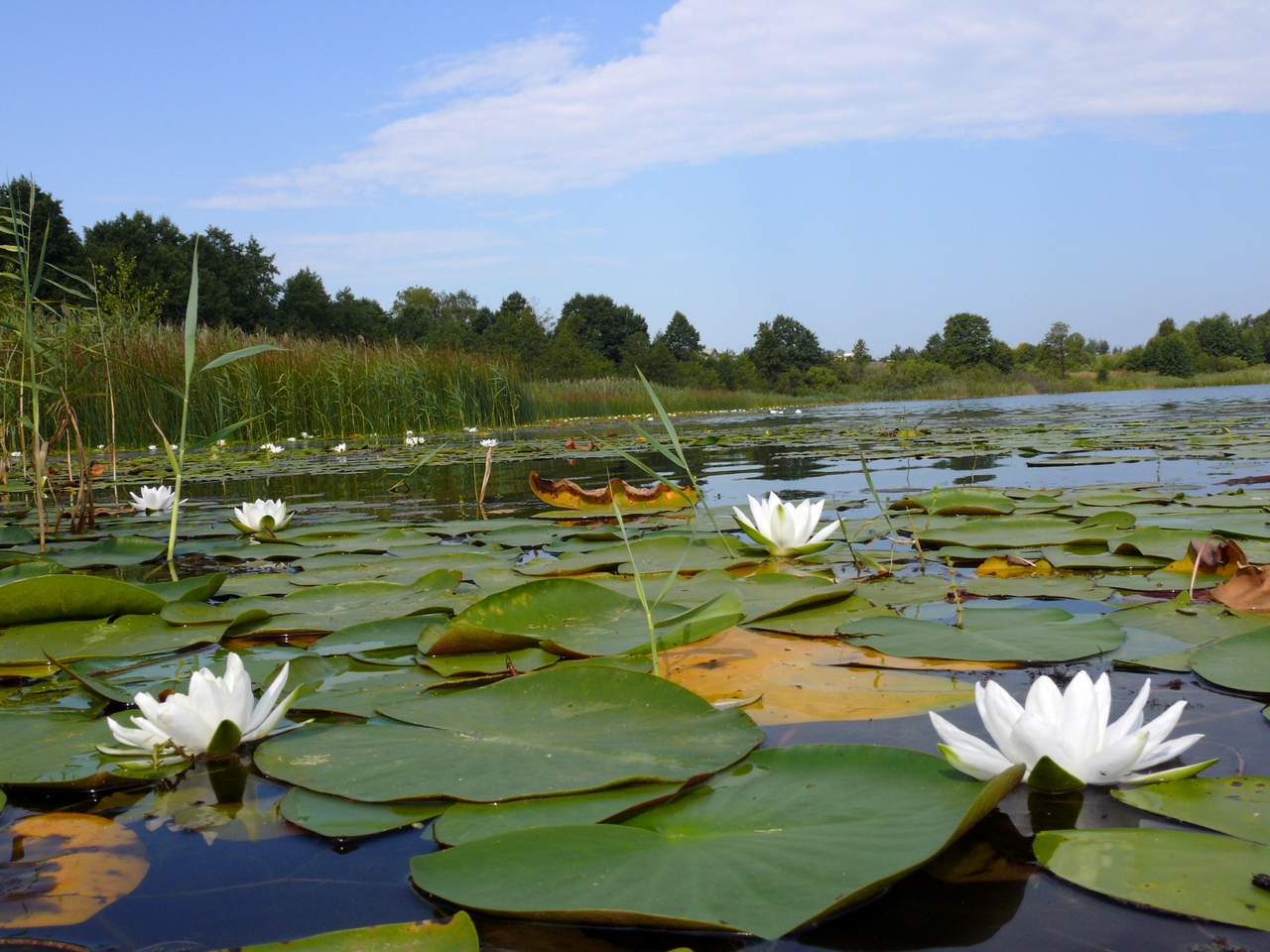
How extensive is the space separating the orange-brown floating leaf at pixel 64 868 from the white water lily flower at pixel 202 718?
0.39ft

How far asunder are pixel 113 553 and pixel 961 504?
2396 millimetres

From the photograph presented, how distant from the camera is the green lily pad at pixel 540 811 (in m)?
0.69

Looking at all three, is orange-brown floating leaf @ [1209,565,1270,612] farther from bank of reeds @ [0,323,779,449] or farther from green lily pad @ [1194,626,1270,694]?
bank of reeds @ [0,323,779,449]

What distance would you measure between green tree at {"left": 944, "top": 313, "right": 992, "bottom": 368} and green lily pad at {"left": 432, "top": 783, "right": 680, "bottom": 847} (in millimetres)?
50086

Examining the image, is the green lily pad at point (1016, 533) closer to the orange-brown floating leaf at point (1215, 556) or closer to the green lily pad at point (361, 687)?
the orange-brown floating leaf at point (1215, 556)

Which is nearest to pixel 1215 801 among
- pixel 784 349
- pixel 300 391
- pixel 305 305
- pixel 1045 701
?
pixel 1045 701

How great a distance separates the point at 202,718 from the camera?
892 millimetres

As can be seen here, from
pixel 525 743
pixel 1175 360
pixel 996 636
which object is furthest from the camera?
pixel 1175 360

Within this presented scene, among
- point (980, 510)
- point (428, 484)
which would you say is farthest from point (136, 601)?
Result: point (428, 484)

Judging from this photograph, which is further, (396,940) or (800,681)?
(800,681)

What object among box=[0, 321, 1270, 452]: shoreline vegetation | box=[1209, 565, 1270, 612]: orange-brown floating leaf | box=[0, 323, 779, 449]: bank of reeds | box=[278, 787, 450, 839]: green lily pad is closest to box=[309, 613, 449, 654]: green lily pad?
box=[278, 787, 450, 839]: green lily pad

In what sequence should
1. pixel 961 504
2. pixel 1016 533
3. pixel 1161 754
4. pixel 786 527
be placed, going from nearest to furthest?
pixel 1161 754 < pixel 786 527 < pixel 1016 533 < pixel 961 504

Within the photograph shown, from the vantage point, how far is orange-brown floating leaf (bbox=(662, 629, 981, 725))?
98 centimetres

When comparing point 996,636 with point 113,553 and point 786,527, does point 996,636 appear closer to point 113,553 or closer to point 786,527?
point 786,527
